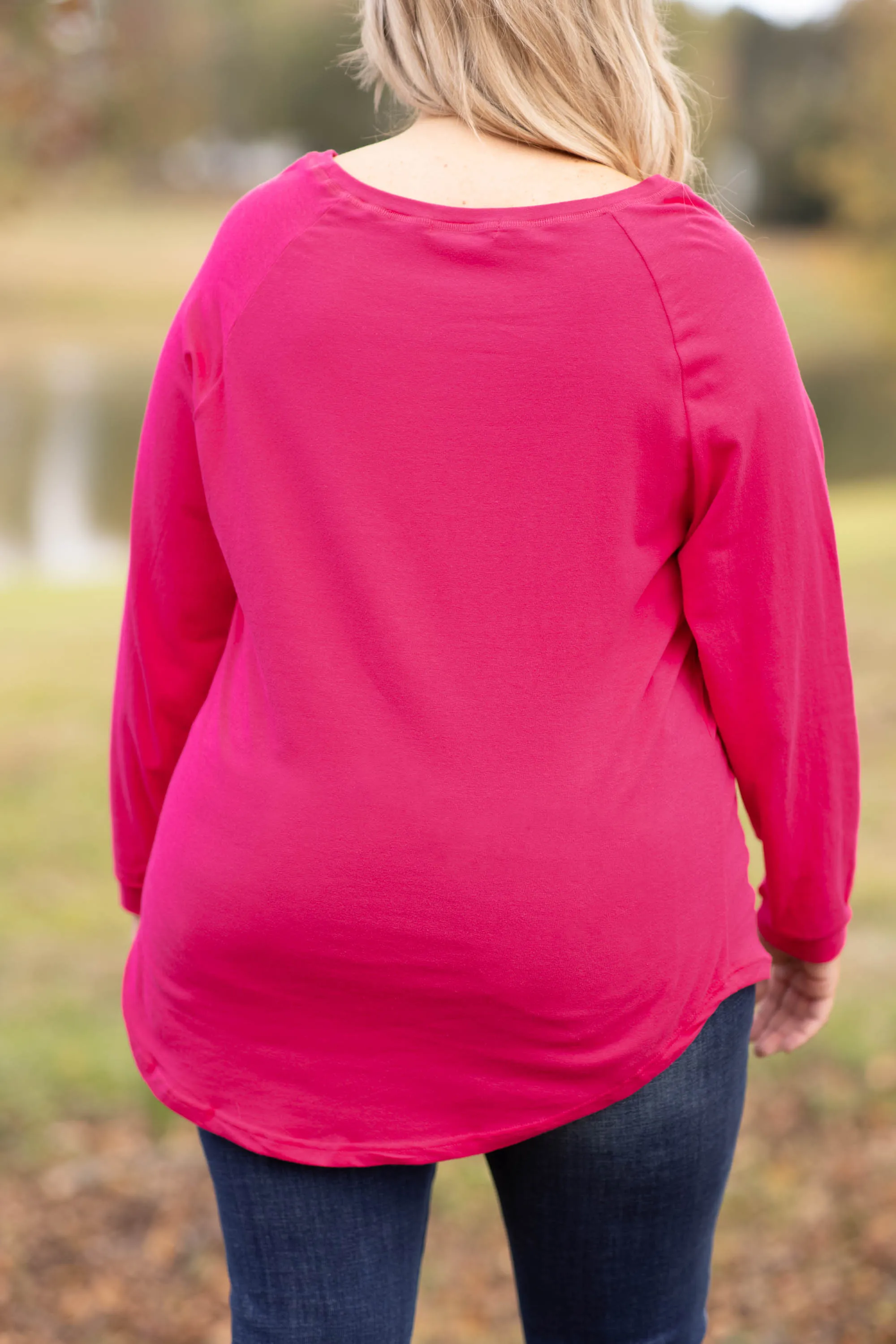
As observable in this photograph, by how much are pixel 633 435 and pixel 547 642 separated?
0.55 ft

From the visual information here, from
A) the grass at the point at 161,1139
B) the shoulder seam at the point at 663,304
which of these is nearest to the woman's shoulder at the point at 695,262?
the shoulder seam at the point at 663,304

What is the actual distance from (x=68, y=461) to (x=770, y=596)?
6918 mm

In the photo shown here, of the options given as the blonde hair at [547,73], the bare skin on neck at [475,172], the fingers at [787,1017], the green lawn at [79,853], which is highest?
the blonde hair at [547,73]

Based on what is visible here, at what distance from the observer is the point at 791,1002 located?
132 cm

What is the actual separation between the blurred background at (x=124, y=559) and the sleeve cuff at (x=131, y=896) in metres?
0.77

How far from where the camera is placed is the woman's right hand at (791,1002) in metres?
1.27

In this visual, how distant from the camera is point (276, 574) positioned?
0.99 metres

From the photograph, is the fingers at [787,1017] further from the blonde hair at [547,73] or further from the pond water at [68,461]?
the pond water at [68,461]

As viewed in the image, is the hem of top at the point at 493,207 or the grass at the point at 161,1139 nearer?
the hem of top at the point at 493,207

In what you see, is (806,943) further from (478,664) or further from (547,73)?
(547,73)

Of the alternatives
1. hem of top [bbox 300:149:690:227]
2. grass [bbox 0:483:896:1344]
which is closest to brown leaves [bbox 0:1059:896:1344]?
grass [bbox 0:483:896:1344]

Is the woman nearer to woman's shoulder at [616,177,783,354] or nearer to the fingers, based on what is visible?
woman's shoulder at [616,177,783,354]

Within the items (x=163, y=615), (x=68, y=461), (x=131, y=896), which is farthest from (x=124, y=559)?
(x=163, y=615)

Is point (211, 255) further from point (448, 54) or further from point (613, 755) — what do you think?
point (613, 755)
